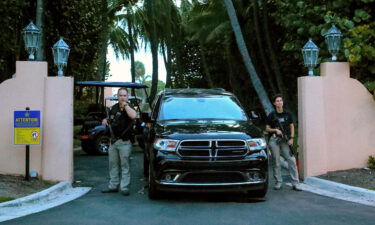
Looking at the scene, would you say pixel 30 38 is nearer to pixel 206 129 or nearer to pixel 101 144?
pixel 206 129

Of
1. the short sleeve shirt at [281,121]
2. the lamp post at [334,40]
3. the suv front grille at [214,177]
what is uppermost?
the lamp post at [334,40]

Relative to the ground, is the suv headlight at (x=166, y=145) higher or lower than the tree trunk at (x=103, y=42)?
lower

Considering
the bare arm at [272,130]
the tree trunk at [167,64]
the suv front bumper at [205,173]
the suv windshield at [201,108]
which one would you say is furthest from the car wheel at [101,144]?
the tree trunk at [167,64]

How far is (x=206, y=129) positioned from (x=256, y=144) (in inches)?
33.1

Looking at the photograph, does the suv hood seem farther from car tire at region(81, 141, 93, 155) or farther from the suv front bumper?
car tire at region(81, 141, 93, 155)

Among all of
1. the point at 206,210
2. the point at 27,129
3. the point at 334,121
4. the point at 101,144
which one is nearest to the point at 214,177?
the point at 206,210

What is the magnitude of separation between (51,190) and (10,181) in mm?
1001

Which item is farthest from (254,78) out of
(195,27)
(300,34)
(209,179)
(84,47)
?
(195,27)

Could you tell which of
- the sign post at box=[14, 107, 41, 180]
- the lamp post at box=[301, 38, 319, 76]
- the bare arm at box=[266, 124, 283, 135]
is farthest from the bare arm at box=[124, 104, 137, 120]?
the lamp post at box=[301, 38, 319, 76]

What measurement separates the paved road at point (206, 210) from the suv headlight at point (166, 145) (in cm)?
88

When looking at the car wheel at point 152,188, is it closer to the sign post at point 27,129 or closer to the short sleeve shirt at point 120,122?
the short sleeve shirt at point 120,122

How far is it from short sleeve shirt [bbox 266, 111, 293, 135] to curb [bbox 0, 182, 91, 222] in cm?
374

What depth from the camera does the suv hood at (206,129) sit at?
7555 mm

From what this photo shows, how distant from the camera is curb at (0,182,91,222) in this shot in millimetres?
7070
